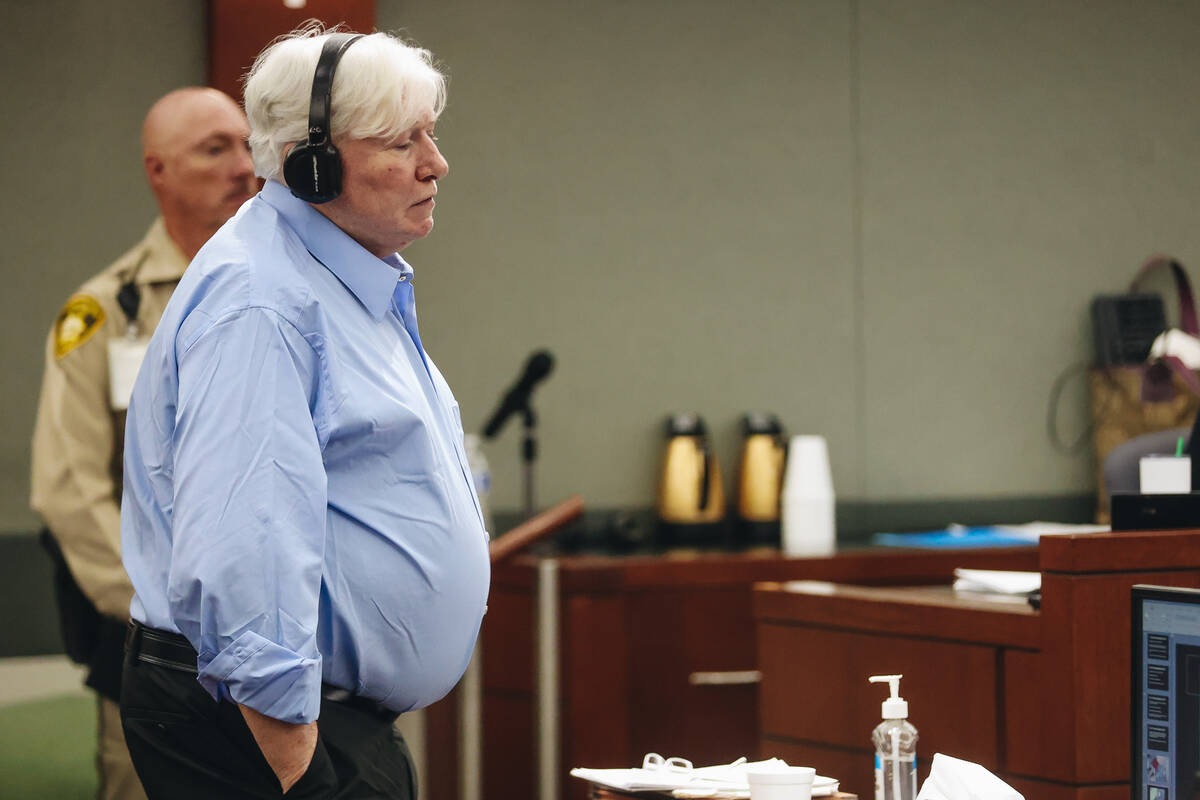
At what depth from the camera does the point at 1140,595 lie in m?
1.56

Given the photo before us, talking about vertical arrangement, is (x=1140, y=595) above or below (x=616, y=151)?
below

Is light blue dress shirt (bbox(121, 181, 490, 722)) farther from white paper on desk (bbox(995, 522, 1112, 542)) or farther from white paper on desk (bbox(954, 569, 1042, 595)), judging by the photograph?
white paper on desk (bbox(995, 522, 1112, 542))

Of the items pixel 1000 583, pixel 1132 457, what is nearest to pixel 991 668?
pixel 1000 583

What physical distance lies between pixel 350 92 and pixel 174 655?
64cm

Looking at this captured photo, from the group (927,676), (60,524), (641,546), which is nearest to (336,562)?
(927,676)

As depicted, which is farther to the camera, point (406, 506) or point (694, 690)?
point (694, 690)

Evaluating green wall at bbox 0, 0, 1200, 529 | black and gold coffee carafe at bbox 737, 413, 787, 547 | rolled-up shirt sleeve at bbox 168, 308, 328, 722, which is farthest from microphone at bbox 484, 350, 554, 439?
rolled-up shirt sleeve at bbox 168, 308, 328, 722

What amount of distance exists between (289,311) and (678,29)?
2991mm

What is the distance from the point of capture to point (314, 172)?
1556 mm

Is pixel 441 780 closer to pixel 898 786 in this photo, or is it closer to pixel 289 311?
pixel 898 786

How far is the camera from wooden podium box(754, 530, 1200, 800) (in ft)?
6.54

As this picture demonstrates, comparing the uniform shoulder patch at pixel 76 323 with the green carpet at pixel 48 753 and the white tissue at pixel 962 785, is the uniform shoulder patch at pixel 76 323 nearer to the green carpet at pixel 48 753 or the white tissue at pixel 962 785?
the green carpet at pixel 48 753

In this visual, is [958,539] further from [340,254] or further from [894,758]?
[340,254]

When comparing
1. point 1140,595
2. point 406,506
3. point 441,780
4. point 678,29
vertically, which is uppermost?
point 678,29
